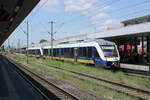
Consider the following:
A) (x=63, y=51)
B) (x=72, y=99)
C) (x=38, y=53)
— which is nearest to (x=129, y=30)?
(x=63, y=51)

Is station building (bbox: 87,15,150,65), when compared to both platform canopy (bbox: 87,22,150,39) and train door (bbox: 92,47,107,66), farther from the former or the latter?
train door (bbox: 92,47,107,66)

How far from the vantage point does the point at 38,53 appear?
5631 centimetres

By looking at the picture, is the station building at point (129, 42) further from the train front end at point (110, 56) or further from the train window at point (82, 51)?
the train window at point (82, 51)

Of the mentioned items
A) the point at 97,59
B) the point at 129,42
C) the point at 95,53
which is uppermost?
the point at 129,42

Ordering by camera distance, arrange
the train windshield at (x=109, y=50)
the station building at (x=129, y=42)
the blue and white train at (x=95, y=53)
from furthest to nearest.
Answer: the station building at (x=129, y=42)
the train windshield at (x=109, y=50)
the blue and white train at (x=95, y=53)

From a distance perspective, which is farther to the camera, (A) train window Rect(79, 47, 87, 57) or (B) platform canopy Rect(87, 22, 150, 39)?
(A) train window Rect(79, 47, 87, 57)

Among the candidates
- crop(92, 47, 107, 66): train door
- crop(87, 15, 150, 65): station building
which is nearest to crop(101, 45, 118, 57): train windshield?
crop(92, 47, 107, 66): train door

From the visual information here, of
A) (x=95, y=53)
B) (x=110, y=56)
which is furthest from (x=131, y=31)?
(x=95, y=53)

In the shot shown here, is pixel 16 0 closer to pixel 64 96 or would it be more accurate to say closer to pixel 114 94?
pixel 64 96

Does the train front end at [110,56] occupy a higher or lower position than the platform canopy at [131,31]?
lower

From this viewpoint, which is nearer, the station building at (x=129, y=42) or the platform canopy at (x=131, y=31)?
the platform canopy at (x=131, y=31)

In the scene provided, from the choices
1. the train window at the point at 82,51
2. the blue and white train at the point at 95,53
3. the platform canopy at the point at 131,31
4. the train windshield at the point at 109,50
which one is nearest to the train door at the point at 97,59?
the blue and white train at the point at 95,53

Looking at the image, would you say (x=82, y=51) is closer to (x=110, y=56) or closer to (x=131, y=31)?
(x=110, y=56)

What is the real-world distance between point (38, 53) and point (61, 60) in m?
20.5
